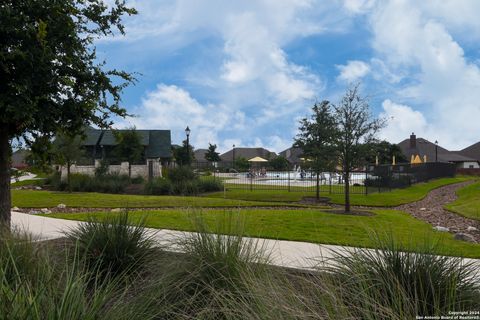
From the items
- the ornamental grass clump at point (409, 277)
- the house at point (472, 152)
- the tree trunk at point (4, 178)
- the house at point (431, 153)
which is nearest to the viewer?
the ornamental grass clump at point (409, 277)

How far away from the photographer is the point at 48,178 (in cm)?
2977

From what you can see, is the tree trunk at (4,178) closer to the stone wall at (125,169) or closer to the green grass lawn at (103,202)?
the green grass lawn at (103,202)

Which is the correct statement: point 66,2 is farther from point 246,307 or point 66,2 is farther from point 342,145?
point 342,145

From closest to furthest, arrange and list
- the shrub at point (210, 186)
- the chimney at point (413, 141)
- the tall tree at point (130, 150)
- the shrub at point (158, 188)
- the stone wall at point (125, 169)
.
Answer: the shrub at point (158, 188)
the shrub at point (210, 186)
the stone wall at point (125, 169)
the tall tree at point (130, 150)
the chimney at point (413, 141)

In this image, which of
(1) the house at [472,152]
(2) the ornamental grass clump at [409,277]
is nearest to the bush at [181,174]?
(2) the ornamental grass clump at [409,277]

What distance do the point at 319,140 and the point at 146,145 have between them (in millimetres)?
23415

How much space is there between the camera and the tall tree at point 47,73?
6.07 meters

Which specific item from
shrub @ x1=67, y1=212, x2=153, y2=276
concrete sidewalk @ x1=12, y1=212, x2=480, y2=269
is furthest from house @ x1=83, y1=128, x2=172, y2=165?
shrub @ x1=67, y1=212, x2=153, y2=276

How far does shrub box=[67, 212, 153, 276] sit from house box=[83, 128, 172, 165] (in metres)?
33.8

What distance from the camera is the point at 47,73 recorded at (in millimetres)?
6449

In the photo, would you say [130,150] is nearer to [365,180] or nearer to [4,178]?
[365,180]

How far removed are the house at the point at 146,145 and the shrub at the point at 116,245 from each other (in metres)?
33.8

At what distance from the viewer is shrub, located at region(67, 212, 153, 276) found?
512 cm

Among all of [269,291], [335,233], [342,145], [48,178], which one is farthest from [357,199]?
[48,178]
